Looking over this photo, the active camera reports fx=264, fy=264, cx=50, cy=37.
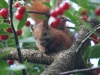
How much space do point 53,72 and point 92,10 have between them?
2.33ft

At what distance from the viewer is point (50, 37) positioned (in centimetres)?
368

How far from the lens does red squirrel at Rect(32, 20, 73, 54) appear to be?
3.46 m

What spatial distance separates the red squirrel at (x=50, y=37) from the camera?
3465 millimetres

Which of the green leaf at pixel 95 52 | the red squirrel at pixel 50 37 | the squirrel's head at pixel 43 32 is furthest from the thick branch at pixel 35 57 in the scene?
the squirrel's head at pixel 43 32

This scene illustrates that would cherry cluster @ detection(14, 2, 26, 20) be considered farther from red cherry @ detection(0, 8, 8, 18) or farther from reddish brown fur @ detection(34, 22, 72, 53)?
reddish brown fur @ detection(34, 22, 72, 53)

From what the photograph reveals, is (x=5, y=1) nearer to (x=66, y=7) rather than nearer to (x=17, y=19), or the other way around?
(x=17, y=19)

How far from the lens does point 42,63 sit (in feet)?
7.26

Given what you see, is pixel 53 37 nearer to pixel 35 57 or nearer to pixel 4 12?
pixel 35 57

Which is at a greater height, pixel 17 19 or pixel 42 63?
pixel 17 19

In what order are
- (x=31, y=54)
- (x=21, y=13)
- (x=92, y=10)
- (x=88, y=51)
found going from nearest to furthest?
1. (x=92, y=10)
2. (x=21, y=13)
3. (x=88, y=51)
4. (x=31, y=54)

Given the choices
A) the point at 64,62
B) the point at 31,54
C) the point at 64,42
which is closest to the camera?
the point at 64,62

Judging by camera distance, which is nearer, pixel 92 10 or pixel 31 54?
pixel 92 10

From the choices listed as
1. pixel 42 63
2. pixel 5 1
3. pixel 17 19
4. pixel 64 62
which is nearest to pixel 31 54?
pixel 42 63

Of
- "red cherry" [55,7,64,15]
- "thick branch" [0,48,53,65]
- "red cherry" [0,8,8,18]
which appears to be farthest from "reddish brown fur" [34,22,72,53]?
"red cherry" [55,7,64,15]
